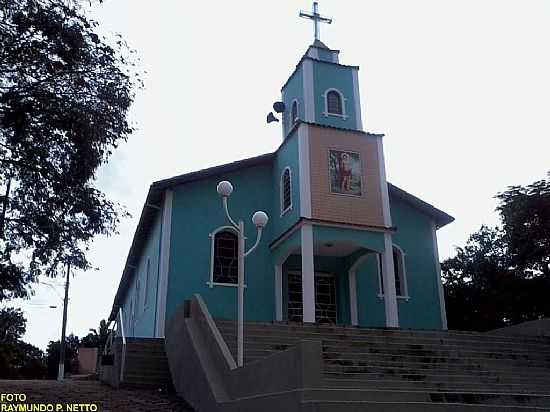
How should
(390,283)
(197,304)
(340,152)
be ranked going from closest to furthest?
(197,304) → (390,283) → (340,152)

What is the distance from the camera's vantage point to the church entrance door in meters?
18.2

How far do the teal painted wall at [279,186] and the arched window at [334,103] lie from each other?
1962 millimetres

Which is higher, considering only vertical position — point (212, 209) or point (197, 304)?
point (212, 209)

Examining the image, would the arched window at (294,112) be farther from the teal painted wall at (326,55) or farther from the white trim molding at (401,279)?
the white trim molding at (401,279)

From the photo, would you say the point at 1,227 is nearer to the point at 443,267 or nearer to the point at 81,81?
the point at 81,81

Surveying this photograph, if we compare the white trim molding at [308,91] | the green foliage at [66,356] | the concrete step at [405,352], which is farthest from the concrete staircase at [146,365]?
the green foliage at [66,356]

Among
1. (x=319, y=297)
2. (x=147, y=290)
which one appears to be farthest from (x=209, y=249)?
(x=319, y=297)

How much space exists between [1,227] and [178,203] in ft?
23.8

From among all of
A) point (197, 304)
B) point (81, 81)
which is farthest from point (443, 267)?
point (81, 81)

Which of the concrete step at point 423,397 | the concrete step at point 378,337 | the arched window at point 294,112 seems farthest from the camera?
the arched window at point 294,112

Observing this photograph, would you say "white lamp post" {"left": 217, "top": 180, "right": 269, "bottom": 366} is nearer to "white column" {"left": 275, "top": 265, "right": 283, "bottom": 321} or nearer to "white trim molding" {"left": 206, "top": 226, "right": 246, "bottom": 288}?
"white trim molding" {"left": 206, "top": 226, "right": 246, "bottom": 288}

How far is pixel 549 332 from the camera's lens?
46.2 ft

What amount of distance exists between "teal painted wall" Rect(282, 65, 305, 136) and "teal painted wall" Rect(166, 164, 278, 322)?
2.63 metres

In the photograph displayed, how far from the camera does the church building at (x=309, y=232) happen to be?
16.9 m
